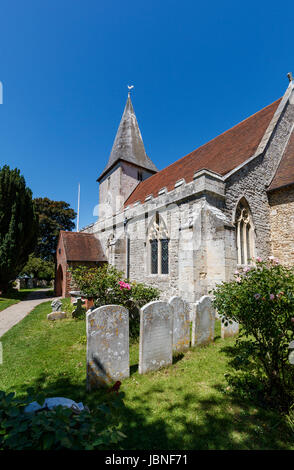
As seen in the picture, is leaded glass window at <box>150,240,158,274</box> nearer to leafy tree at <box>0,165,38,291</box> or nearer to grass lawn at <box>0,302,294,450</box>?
grass lawn at <box>0,302,294,450</box>

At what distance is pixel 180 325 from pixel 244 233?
251 inches

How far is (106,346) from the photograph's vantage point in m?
3.77

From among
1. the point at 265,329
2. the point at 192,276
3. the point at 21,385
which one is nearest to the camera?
the point at 265,329

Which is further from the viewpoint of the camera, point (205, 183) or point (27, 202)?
point (27, 202)

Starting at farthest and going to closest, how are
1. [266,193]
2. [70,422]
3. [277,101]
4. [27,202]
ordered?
[27,202], [277,101], [266,193], [70,422]

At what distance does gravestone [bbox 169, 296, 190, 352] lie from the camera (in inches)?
194

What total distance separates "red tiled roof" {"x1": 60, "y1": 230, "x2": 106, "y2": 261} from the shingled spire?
8170 millimetres

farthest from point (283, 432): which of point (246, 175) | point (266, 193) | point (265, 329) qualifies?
point (266, 193)

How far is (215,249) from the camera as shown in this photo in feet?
26.6

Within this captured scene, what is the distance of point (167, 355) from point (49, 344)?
336cm

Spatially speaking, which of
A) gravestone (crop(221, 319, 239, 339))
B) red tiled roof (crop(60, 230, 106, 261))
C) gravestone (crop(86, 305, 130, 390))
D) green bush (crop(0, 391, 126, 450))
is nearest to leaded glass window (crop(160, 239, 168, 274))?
gravestone (crop(221, 319, 239, 339))

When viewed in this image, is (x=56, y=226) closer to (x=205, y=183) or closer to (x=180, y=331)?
(x=205, y=183)

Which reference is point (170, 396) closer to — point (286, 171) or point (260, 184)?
point (260, 184)

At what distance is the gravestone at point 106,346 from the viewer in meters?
3.60
